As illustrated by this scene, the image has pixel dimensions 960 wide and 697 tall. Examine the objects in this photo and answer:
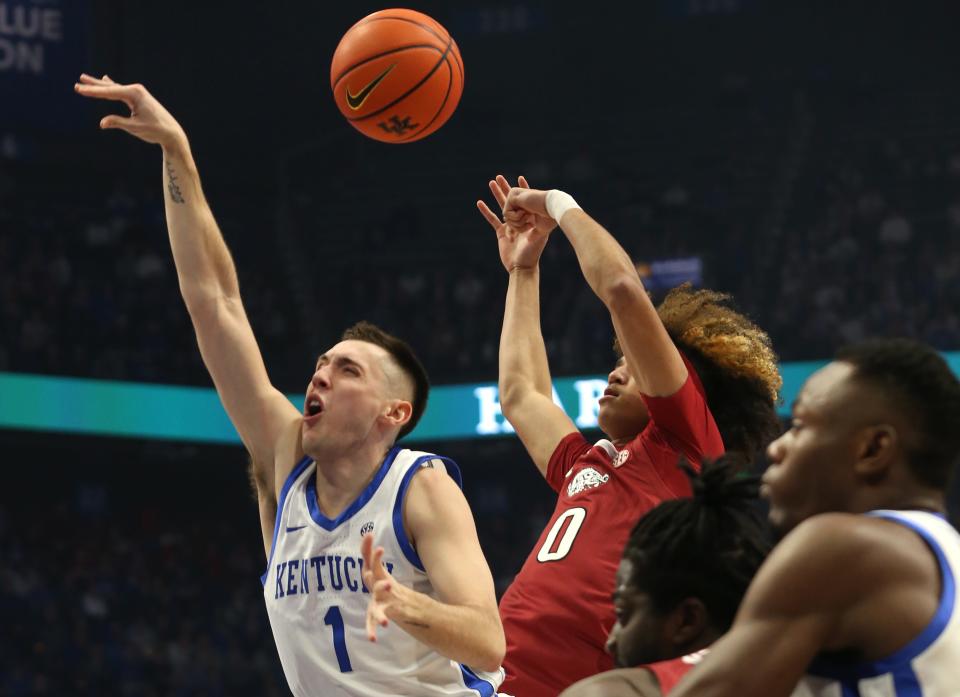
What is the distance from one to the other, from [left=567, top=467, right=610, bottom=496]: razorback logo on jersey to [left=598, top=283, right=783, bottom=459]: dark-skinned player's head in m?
0.13

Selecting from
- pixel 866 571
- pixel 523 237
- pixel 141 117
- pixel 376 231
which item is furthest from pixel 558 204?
pixel 376 231

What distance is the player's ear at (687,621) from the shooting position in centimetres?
206

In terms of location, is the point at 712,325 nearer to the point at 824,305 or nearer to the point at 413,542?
the point at 413,542

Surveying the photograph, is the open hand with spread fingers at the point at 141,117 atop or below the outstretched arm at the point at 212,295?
atop

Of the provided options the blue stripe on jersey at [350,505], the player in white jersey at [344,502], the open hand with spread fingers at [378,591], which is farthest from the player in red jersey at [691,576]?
the blue stripe on jersey at [350,505]

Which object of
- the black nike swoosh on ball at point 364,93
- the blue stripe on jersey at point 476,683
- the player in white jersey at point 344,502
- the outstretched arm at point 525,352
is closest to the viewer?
the player in white jersey at point 344,502

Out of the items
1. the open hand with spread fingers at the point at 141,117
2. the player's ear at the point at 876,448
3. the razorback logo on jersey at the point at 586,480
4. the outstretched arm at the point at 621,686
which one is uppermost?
the open hand with spread fingers at the point at 141,117

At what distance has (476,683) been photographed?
315 centimetres

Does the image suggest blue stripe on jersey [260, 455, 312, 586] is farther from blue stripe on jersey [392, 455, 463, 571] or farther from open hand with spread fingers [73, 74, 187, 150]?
open hand with spread fingers [73, 74, 187, 150]

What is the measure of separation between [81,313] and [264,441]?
11.6 metres

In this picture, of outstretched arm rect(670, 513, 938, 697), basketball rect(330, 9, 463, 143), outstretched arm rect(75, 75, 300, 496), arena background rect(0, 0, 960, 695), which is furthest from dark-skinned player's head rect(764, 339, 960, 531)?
arena background rect(0, 0, 960, 695)

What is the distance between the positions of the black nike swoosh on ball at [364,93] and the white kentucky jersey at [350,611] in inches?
69.8

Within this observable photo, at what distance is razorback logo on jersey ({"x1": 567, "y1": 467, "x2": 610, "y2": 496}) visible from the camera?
11.5ft

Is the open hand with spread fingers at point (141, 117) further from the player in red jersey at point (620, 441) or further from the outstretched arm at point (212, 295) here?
the player in red jersey at point (620, 441)
